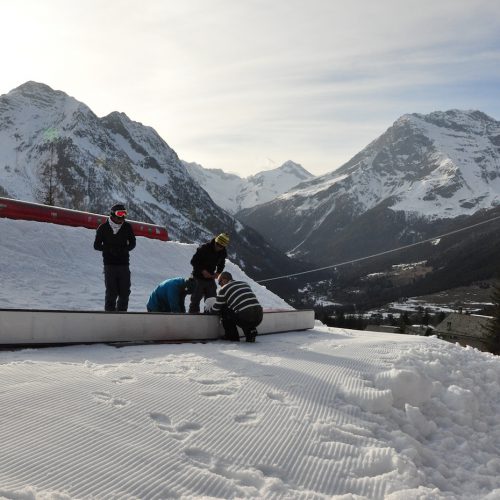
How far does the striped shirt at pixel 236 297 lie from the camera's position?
34.2 ft

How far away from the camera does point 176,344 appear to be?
9695 millimetres

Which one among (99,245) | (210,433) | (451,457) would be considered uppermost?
(99,245)

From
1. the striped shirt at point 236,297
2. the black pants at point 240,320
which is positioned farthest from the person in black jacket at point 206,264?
the black pants at point 240,320

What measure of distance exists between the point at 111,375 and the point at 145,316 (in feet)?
10.6

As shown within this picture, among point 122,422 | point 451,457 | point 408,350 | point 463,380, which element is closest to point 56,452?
point 122,422

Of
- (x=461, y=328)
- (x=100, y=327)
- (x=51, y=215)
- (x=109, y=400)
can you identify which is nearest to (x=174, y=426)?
(x=109, y=400)

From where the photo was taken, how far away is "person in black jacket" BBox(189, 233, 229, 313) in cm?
1155

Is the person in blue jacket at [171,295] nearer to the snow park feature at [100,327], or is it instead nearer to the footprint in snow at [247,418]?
the snow park feature at [100,327]

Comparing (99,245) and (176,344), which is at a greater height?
(99,245)

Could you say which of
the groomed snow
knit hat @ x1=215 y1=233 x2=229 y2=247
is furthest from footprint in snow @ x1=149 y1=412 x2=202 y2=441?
knit hat @ x1=215 y1=233 x2=229 y2=247

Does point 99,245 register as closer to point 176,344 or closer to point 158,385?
point 176,344

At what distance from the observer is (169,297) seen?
11.4 metres

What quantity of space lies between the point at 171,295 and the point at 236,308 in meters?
1.57

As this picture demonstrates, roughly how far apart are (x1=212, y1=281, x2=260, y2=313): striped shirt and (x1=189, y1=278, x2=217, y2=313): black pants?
1078 millimetres
